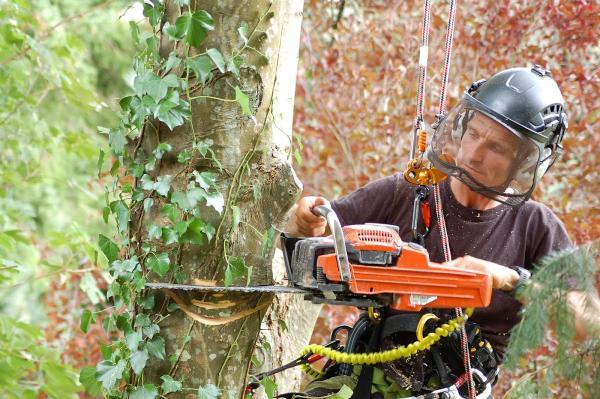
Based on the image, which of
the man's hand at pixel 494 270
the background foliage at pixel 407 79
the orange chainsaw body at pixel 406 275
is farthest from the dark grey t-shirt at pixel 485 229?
the background foliage at pixel 407 79

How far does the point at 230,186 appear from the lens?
279 centimetres

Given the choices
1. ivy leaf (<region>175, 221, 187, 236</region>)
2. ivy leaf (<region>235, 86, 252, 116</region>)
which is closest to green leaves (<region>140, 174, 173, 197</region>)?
ivy leaf (<region>175, 221, 187, 236</region>)

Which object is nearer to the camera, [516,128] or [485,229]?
[516,128]

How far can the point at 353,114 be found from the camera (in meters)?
5.87

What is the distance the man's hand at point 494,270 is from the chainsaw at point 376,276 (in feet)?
0.27

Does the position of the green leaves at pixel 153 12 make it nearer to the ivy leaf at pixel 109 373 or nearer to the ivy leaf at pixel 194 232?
the ivy leaf at pixel 194 232

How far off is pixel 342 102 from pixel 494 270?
3.30 meters

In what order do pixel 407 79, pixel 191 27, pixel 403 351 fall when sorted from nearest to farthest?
pixel 191 27
pixel 403 351
pixel 407 79

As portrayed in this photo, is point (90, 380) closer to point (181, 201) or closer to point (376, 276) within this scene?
point (181, 201)

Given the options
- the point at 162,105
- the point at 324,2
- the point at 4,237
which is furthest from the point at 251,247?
the point at 324,2

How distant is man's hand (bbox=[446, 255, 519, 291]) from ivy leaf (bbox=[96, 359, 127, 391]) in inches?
44.1

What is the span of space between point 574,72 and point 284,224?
9.52ft

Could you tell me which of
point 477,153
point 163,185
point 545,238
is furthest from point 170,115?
point 545,238

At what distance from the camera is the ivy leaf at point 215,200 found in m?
2.69
